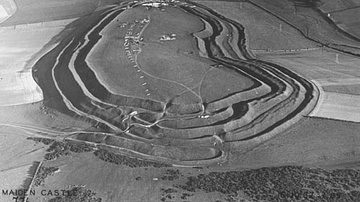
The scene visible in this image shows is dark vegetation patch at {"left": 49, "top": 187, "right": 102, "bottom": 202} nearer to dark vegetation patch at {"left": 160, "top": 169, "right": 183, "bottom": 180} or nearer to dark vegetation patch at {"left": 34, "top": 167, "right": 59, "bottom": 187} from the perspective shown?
dark vegetation patch at {"left": 34, "top": 167, "right": 59, "bottom": 187}

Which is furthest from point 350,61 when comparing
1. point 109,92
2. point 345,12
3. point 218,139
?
point 109,92

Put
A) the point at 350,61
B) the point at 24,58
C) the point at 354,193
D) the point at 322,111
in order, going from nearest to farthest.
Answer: the point at 354,193, the point at 322,111, the point at 350,61, the point at 24,58

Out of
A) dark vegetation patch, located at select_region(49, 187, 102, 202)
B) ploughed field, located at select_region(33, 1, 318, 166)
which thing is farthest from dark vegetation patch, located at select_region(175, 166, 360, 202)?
dark vegetation patch, located at select_region(49, 187, 102, 202)

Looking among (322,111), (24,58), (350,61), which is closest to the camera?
(322,111)

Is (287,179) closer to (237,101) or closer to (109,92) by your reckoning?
(237,101)

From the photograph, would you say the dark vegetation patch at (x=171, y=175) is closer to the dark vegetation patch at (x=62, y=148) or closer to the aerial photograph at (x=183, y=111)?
the aerial photograph at (x=183, y=111)
